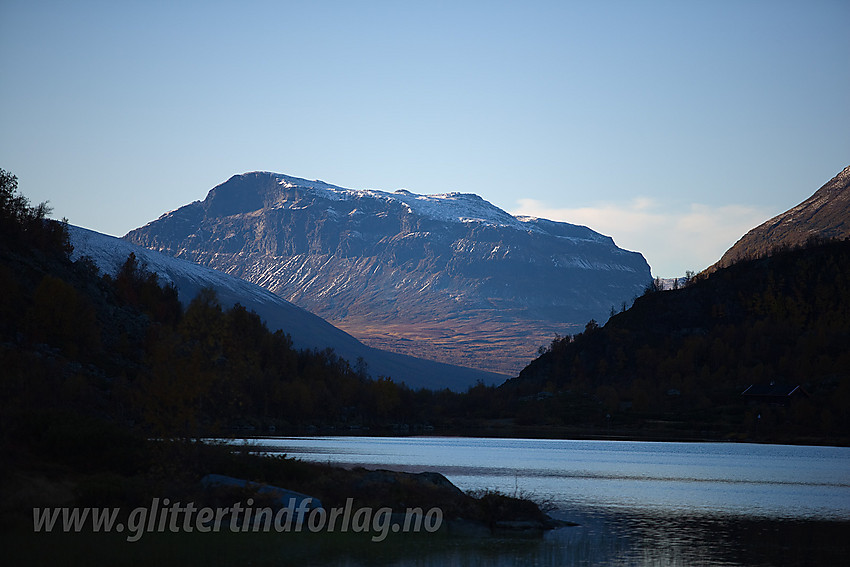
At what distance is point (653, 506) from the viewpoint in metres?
56.8

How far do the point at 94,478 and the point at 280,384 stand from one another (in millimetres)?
142718

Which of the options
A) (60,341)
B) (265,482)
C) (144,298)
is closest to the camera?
(265,482)

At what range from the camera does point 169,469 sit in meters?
41.5

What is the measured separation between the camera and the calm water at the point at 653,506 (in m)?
38.3

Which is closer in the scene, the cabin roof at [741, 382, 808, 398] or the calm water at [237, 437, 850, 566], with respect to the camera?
the calm water at [237, 437, 850, 566]

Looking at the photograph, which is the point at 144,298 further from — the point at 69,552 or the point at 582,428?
the point at 69,552

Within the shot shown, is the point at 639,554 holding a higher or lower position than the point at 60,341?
lower

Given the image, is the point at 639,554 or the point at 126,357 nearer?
the point at 639,554

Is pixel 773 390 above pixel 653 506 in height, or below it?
above

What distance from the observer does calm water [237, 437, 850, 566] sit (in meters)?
38.3

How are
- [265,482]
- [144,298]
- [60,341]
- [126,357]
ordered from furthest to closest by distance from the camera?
1. [144,298]
2. [126,357]
3. [60,341]
4. [265,482]

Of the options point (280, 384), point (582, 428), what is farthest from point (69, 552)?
point (582, 428)

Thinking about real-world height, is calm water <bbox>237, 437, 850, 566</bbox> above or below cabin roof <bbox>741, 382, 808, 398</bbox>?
below

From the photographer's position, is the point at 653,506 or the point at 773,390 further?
the point at 773,390
